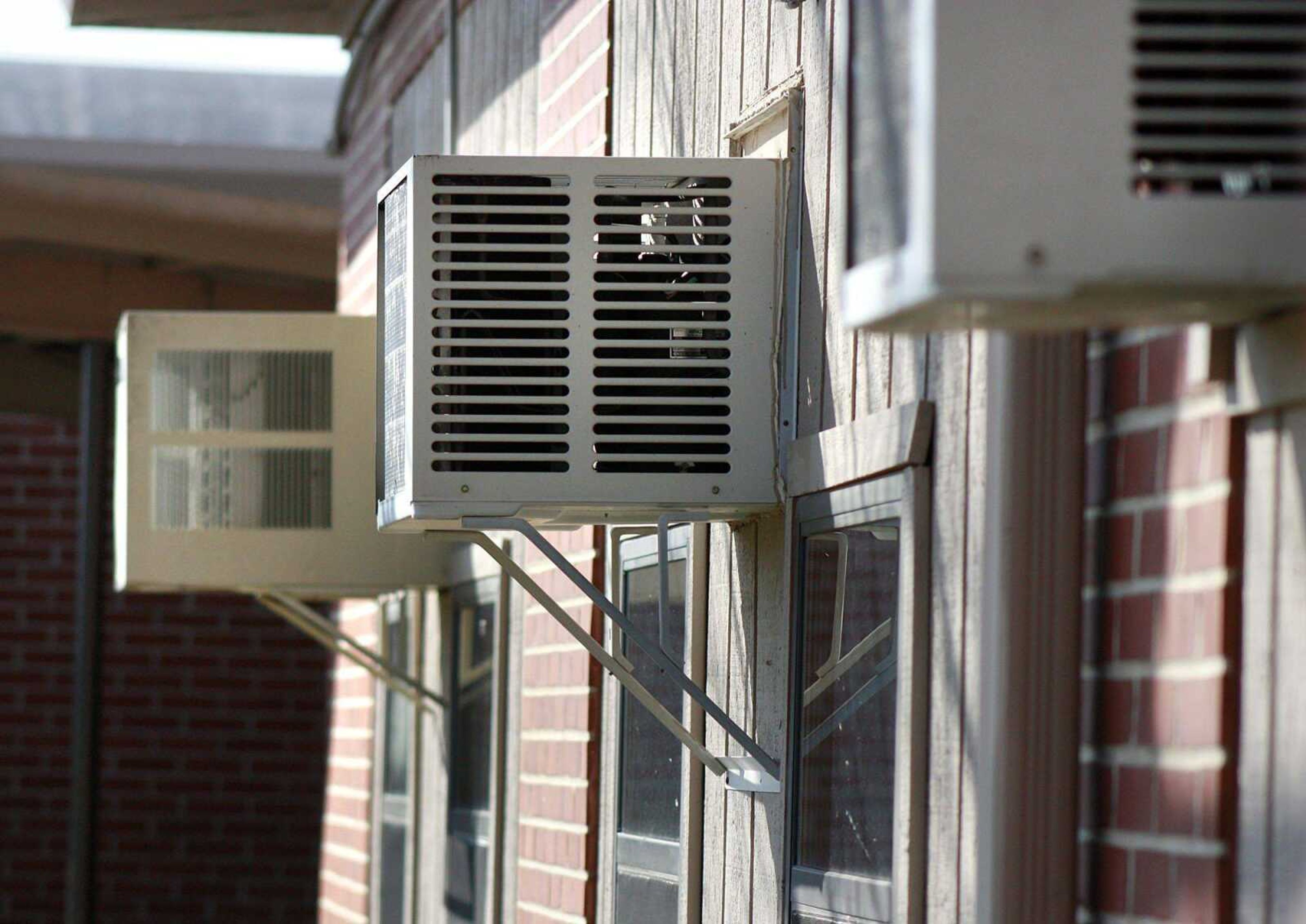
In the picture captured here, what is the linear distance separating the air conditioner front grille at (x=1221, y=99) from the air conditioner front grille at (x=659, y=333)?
1306 mm

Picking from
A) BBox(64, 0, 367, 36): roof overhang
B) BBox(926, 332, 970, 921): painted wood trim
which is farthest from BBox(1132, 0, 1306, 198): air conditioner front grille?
BBox(64, 0, 367, 36): roof overhang

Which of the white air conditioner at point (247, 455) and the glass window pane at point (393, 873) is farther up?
the white air conditioner at point (247, 455)

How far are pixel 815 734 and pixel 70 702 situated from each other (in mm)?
7667

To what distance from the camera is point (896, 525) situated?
2.41m

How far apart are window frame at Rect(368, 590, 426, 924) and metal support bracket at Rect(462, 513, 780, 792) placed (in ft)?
8.41

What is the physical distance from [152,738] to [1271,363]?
28.7 ft

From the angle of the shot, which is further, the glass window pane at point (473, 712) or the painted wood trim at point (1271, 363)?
the glass window pane at point (473, 712)

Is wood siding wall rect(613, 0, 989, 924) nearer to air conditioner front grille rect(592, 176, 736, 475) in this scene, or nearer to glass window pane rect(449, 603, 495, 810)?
air conditioner front grille rect(592, 176, 736, 475)

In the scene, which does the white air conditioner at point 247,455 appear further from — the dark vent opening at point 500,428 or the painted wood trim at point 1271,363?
the painted wood trim at point 1271,363

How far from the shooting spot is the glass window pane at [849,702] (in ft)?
7.95

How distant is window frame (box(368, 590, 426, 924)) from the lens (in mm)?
5473

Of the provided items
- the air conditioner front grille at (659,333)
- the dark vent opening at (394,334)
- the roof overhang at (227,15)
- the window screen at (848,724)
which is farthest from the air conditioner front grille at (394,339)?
the roof overhang at (227,15)

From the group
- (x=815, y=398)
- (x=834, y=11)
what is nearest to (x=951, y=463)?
(x=815, y=398)

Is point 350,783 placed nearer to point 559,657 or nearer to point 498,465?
point 559,657
